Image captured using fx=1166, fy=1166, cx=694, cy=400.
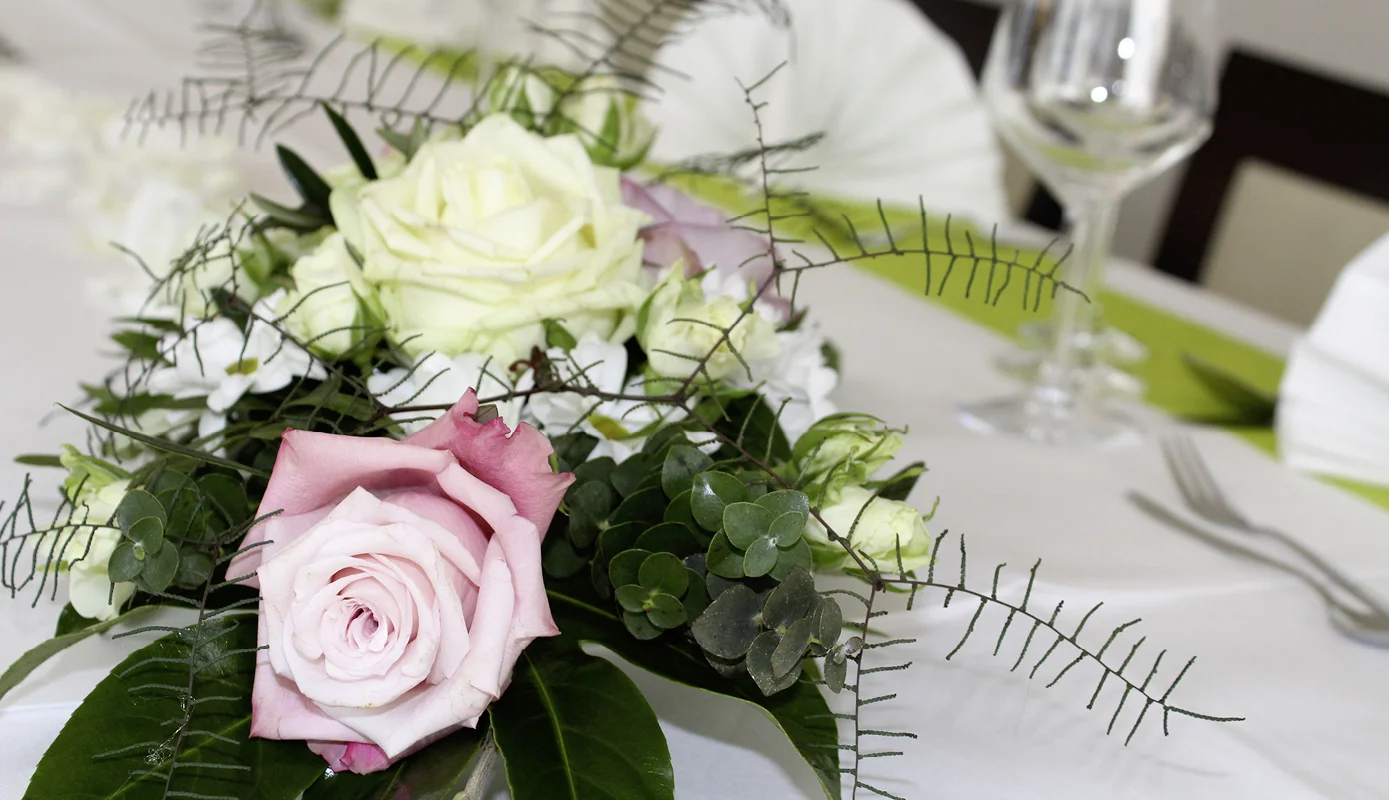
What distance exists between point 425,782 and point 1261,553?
43 cm

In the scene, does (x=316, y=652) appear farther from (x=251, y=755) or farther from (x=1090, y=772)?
(x=1090, y=772)

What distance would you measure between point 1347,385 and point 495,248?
0.51m

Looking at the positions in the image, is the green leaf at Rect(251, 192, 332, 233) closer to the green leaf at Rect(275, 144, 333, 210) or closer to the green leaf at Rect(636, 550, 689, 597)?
the green leaf at Rect(275, 144, 333, 210)

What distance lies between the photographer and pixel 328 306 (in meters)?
0.38

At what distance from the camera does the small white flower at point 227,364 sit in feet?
1.22

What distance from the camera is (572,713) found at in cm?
30

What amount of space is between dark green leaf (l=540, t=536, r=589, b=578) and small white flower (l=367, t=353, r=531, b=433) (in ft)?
0.13

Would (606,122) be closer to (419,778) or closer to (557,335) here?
(557,335)

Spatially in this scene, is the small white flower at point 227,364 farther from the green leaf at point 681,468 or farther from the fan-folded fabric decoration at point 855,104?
the fan-folded fabric decoration at point 855,104

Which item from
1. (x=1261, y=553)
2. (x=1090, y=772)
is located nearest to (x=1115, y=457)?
(x=1261, y=553)

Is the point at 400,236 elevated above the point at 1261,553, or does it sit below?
above

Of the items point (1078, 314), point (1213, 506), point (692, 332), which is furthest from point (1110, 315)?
point (692, 332)

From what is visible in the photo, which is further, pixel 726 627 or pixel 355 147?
pixel 355 147

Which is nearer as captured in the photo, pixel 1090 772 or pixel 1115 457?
pixel 1090 772
